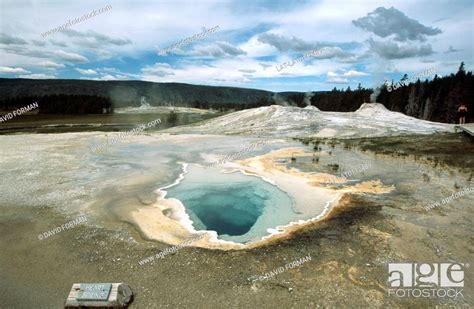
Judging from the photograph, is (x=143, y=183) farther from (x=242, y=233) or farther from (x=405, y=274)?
(x=405, y=274)

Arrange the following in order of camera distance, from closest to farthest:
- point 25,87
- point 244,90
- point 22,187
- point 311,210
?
point 311,210, point 22,187, point 25,87, point 244,90

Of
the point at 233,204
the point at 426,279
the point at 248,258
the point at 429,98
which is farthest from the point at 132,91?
the point at 426,279

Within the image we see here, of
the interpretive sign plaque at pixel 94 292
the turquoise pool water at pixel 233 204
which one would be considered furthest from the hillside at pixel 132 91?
the interpretive sign plaque at pixel 94 292

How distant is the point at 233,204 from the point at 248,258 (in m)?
4.24

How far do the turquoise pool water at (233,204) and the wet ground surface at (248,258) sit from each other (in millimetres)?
1263

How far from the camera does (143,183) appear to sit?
1279 cm

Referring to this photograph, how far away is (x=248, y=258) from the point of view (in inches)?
269

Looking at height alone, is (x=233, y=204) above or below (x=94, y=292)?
below

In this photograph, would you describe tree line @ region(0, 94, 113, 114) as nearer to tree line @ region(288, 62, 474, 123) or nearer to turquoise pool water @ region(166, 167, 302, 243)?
tree line @ region(288, 62, 474, 123)

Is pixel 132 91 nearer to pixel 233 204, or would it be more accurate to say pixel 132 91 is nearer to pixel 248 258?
pixel 233 204

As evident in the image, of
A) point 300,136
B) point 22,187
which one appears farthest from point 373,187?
point 300,136

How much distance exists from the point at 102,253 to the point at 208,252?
235 cm

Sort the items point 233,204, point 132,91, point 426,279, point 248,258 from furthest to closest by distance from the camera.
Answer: point 132,91 → point 233,204 → point 248,258 → point 426,279

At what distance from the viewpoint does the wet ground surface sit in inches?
221
